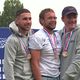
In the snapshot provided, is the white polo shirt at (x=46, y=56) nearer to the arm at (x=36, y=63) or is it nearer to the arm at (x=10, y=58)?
the arm at (x=36, y=63)

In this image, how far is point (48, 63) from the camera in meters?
5.46

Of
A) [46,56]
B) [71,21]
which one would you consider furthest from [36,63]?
[71,21]

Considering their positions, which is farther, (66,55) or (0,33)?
(0,33)

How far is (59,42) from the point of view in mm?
5602

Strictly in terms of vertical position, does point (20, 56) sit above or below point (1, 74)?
above

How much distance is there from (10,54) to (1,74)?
2.47 m

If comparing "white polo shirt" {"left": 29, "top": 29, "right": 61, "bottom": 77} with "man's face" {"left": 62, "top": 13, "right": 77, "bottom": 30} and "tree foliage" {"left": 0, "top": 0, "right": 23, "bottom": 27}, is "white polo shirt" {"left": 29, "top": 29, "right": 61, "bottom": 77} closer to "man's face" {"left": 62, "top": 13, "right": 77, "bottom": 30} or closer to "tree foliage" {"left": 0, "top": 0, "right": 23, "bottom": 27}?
"man's face" {"left": 62, "top": 13, "right": 77, "bottom": 30}

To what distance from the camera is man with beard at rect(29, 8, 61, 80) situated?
5.38m

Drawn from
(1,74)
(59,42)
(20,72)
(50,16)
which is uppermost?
(50,16)

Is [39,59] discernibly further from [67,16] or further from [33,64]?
[67,16]

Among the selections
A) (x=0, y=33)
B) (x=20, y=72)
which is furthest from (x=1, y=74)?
(x=20, y=72)

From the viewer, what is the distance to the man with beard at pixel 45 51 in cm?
538

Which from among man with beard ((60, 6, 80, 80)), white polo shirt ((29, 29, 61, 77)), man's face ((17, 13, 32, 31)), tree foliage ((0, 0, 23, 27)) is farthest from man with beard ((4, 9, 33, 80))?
tree foliage ((0, 0, 23, 27))

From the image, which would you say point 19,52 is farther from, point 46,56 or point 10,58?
point 46,56
